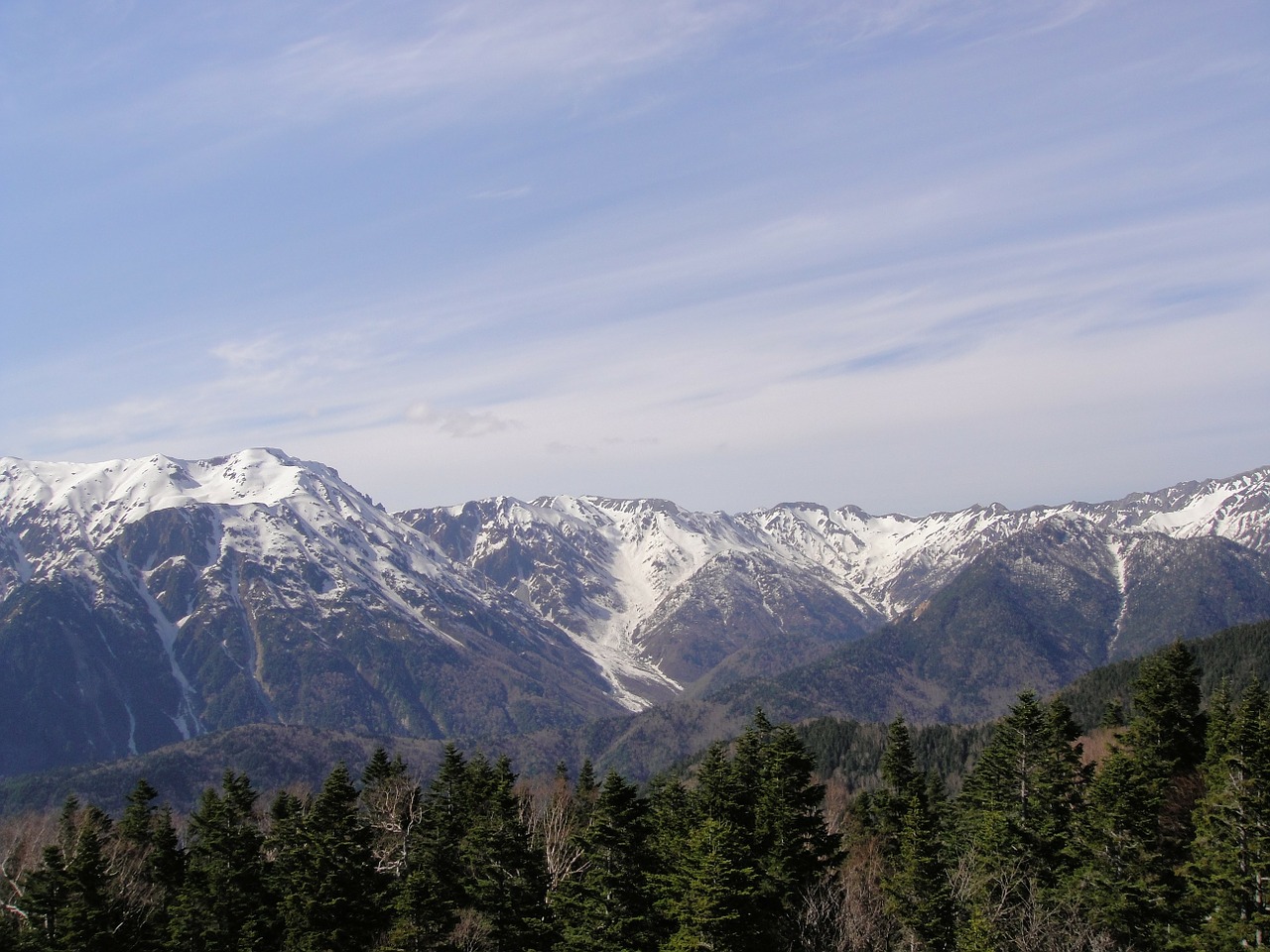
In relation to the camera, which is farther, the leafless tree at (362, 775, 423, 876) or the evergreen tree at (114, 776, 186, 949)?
the leafless tree at (362, 775, 423, 876)

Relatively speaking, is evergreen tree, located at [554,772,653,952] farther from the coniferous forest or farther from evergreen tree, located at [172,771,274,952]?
evergreen tree, located at [172,771,274,952]

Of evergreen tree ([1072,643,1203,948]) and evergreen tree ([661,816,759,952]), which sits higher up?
evergreen tree ([661,816,759,952])

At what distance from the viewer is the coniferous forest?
5153 cm

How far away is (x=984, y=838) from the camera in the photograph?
66.2 meters

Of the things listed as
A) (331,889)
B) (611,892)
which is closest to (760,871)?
(611,892)

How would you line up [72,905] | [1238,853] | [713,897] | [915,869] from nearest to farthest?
[713,897]
[1238,853]
[72,905]
[915,869]

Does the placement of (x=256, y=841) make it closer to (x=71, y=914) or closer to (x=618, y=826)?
(x=71, y=914)

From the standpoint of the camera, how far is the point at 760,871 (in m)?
56.5

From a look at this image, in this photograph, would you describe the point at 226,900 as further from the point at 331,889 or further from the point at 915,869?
the point at 915,869

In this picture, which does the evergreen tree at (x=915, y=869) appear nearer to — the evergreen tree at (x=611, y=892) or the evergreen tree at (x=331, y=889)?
the evergreen tree at (x=611, y=892)

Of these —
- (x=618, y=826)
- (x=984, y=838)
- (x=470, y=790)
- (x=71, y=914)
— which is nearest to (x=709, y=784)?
(x=618, y=826)

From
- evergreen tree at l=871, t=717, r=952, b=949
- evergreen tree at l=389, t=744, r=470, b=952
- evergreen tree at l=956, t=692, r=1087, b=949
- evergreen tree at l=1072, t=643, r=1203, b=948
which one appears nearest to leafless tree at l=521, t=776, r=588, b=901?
evergreen tree at l=389, t=744, r=470, b=952

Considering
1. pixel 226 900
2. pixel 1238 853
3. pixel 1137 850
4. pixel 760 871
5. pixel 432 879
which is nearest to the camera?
pixel 1238 853

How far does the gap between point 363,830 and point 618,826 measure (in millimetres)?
17827
